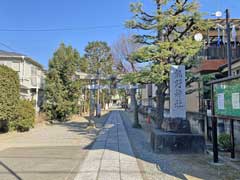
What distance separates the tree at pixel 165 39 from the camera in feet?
34.9

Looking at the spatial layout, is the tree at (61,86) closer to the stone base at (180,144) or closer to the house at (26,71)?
the house at (26,71)

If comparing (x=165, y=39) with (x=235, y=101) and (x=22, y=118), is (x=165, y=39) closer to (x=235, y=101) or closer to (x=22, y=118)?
(x=235, y=101)

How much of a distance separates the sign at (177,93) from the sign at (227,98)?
1559 millimetres

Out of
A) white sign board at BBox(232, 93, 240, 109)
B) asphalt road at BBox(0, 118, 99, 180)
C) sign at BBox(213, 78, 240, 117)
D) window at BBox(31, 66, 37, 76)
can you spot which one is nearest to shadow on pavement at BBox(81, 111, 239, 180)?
sign at BBox(213, 78, 240, 117)

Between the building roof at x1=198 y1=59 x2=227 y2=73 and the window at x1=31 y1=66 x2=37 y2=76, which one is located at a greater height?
the window at x1=31 y1=66 x2=37 y2=76

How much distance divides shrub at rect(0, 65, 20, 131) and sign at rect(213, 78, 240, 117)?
9855 mm

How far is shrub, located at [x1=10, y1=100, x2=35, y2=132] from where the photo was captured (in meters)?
15.5

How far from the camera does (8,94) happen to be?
13789mm

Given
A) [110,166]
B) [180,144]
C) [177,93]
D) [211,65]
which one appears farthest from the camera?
[211,65]

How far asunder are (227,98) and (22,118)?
39.7 ft

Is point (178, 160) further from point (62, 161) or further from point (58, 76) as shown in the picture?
point (58, 76)

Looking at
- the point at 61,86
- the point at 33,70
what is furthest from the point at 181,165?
the point at 33,70

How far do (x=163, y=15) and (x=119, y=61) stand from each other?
14776 millimetres

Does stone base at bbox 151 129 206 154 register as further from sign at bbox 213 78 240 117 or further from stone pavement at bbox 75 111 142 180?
sign at bbox 213 78 240 117
